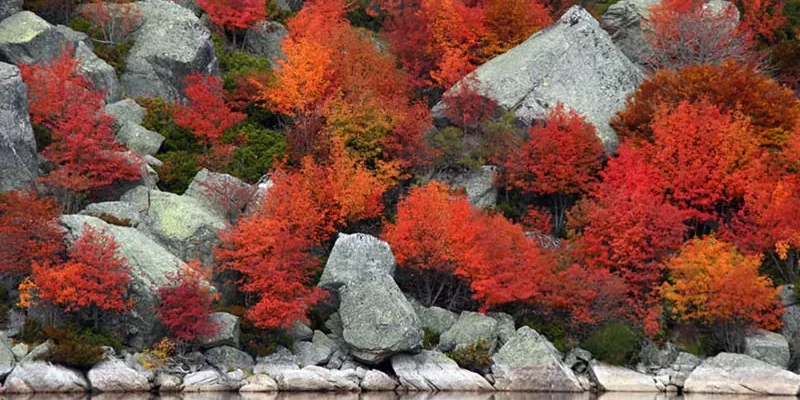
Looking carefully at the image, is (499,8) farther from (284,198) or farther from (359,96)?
(284,198)

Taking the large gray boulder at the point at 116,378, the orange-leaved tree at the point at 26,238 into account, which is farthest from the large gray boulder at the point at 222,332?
the orange-leaved tree at the point at 26,238

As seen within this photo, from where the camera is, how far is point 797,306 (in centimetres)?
5153

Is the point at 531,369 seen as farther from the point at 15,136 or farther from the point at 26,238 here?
the point at 15,136

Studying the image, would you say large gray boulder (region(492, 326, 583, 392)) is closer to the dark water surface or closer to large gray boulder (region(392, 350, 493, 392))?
the dark water surface

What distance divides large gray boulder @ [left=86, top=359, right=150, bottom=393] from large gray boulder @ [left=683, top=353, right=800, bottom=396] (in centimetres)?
2273

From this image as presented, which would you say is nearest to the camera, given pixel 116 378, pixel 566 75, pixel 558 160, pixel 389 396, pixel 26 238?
pixel 116 378

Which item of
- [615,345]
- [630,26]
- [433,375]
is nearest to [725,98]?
[630,26]

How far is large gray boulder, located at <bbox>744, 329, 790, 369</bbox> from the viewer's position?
4941 cm

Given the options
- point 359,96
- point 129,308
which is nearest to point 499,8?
point 359,96

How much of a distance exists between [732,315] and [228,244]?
22.0 meters

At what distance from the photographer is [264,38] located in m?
69.9

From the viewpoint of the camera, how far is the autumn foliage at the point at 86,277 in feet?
145

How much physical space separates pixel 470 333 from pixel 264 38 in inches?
1096

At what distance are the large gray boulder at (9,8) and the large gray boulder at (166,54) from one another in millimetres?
6332
